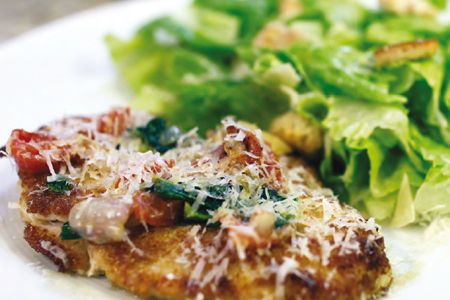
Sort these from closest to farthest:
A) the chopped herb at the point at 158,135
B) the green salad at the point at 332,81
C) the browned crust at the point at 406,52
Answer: the chopped herb at the point at 158,135
the green salad at the point at 332,81
the browned crust at the point at 406,52

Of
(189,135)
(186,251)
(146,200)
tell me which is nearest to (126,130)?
(189,135)

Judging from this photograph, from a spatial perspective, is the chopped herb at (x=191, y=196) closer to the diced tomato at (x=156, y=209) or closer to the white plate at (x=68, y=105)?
the diced tomato at (x=156, y=209)

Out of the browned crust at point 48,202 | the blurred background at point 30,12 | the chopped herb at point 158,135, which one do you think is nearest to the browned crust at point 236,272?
the browned crust at point 48,202

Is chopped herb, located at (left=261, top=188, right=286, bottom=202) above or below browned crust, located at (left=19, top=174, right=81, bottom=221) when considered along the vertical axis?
below

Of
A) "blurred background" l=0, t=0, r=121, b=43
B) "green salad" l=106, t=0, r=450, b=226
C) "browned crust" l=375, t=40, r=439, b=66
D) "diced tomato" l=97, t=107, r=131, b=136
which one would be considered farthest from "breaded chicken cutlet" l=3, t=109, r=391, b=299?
"blurred background" l=0, t=0, r=121, b=43

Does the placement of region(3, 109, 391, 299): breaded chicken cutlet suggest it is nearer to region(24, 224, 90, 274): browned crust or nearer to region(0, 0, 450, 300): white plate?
region(24, 224, 90, 274): browned crust

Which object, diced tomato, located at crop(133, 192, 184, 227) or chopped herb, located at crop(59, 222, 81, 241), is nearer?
diced tomato, located at crop(133, 192, 184, 227)

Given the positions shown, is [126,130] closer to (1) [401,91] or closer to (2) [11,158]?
(2) [11,158]
